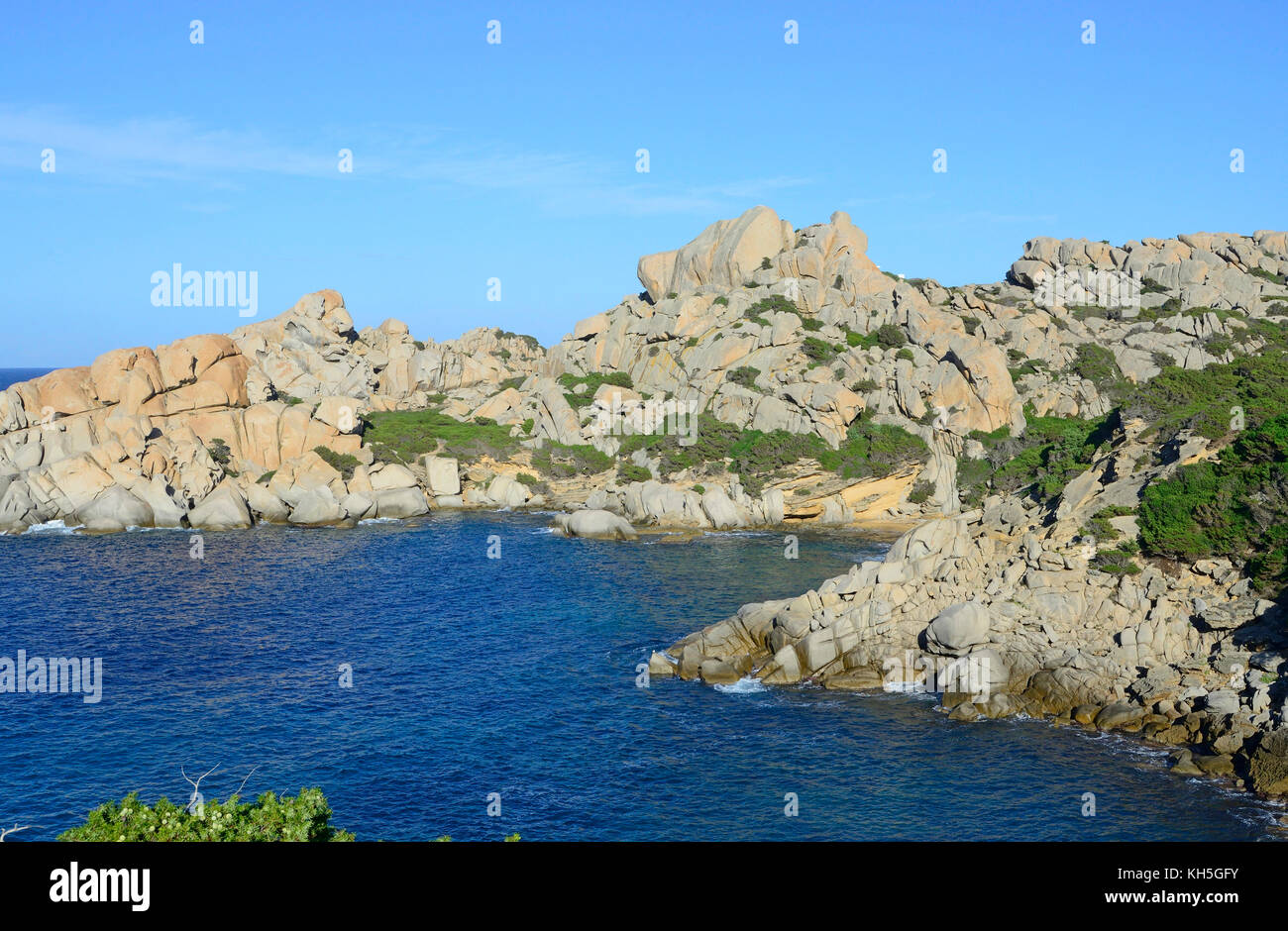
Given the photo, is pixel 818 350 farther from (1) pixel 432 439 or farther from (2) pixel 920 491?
(1) pixel 432 439

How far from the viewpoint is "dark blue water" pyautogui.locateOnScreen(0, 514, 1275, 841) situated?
32.3 meters

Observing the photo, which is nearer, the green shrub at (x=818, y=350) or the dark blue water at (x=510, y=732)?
the dark blue water at (x=510, y=732)

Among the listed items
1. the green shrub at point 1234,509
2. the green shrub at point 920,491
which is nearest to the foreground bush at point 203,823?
the green shrub at point 1234,509

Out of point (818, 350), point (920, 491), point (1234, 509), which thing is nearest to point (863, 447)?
point (920, 491)

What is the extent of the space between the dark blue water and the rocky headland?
3.39m

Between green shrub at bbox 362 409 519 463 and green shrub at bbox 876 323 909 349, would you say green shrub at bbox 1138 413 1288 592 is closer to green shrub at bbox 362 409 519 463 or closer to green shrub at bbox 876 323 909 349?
green shrub at bbox 876 323 909 349

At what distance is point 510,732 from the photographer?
4003 cm

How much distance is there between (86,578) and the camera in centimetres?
6569

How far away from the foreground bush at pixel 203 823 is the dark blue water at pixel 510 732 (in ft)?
44.1

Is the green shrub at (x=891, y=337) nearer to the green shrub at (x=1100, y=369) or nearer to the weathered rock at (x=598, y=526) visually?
the green shrub at (x=1100, y=369)

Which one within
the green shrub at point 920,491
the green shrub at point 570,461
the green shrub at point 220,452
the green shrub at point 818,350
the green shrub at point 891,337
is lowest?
the green shrub at point 920,491

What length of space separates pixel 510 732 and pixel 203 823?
2277 cm

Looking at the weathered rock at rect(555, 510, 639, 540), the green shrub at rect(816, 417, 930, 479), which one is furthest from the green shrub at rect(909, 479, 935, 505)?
the weathered rock at rect(555, 510, 639, 540)

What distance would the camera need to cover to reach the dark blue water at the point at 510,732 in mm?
32344
